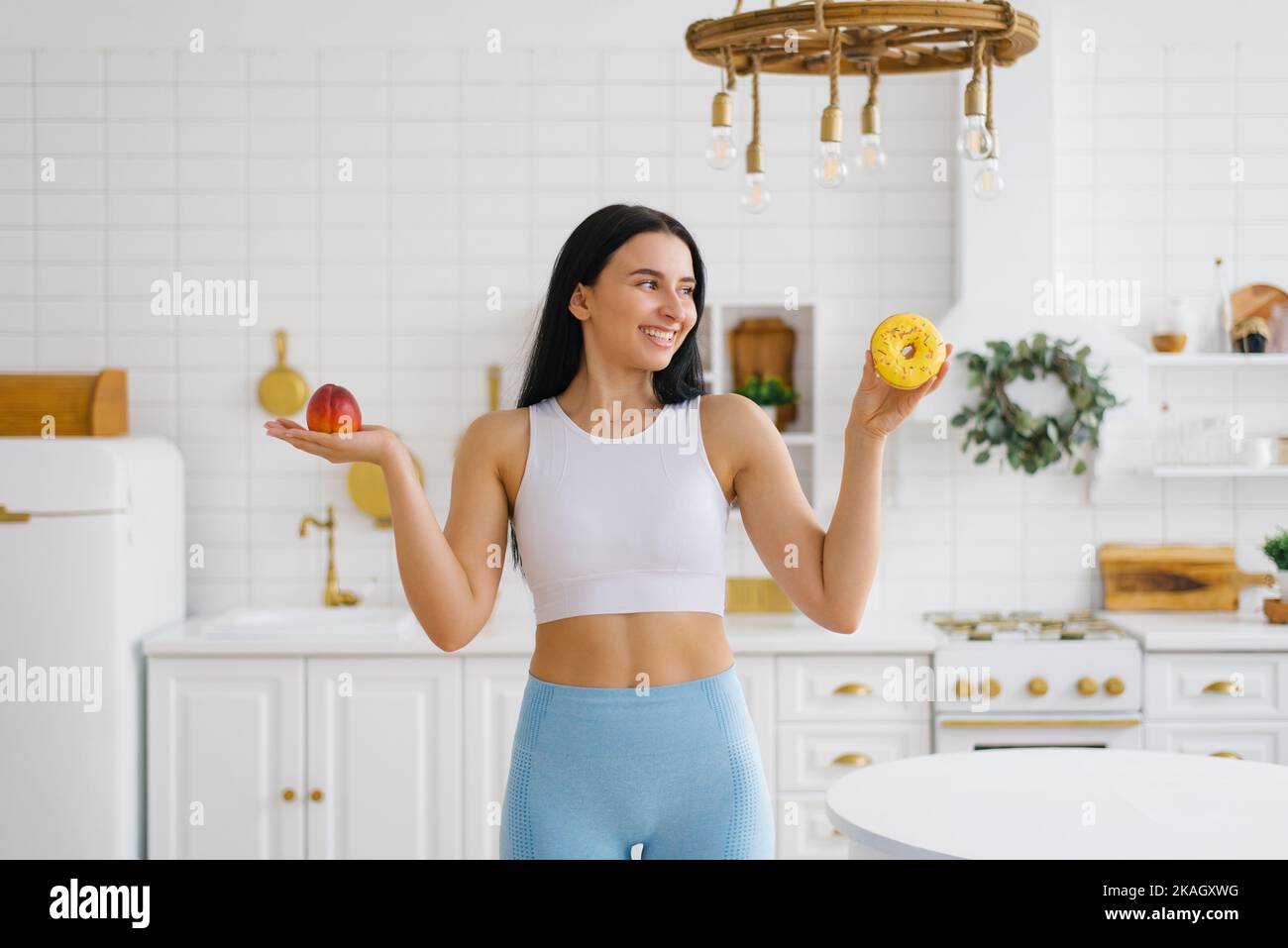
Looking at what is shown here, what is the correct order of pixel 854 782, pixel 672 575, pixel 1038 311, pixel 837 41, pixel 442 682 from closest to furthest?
pixel 672 575
pixel 837 41
pixel 854 782
pixel 442 682
pixel 1038 311

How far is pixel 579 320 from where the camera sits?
1.54 m

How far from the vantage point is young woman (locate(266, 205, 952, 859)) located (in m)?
1.40

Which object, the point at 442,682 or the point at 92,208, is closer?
the point at 442,682

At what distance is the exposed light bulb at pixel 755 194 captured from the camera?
72.8 inches

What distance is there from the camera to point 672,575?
1.44 meters

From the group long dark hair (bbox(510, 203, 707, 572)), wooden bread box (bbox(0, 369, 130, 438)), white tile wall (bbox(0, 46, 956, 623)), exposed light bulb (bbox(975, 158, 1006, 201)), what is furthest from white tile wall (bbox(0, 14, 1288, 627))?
long dark hair (bbox(510, 203, 707, 572))

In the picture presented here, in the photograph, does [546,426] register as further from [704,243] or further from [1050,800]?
[704,243]

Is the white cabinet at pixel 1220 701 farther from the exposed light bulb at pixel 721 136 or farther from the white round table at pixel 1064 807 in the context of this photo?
the exposed light bulb at pixel 721 136

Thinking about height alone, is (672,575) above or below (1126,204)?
below

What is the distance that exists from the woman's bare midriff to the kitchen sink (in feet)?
5.98

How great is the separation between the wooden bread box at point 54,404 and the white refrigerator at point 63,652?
1.14ft

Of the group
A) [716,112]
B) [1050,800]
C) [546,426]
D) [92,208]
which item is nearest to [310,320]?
[92,208]

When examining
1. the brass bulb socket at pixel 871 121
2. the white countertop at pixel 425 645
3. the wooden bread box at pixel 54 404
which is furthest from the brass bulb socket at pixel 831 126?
the wooden bread box at pixel 54 404

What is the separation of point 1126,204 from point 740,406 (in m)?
2.64
